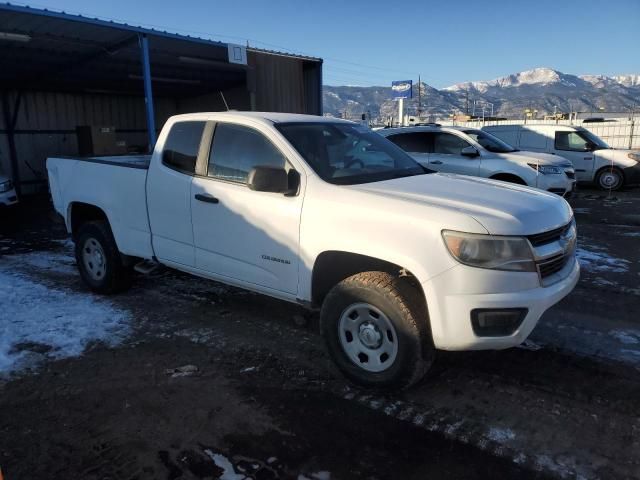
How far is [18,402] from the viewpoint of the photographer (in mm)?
3275

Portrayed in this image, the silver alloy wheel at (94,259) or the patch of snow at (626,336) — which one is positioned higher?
the silver alloy wheel at (94,259)

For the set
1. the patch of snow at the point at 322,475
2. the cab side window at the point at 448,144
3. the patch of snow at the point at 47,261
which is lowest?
the patch of snow at the point at 322,475

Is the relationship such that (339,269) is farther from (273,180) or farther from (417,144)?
(417,144)

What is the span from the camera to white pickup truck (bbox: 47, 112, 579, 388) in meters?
2.91

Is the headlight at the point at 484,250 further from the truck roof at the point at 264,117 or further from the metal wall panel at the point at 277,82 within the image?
the metal wall panel at the point at 277,82

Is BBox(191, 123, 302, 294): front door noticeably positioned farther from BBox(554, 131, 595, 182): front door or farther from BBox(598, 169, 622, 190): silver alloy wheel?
BBox(598, 169, 622, 190): silver alloy wheel

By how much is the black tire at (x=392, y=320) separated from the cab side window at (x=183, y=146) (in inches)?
73.1

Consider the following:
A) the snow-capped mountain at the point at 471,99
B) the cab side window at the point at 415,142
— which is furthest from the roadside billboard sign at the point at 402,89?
the snow-capped mountain at the point at 471,99

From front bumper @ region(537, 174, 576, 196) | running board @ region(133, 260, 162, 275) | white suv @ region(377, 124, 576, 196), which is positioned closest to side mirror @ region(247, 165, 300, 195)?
running board @ region(133, 260, 162, 275)

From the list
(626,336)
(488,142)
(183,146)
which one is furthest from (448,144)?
(183,146)

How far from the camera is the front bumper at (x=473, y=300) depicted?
112 inches

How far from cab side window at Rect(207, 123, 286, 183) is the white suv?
6305mm

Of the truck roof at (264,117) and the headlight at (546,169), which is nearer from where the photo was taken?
the truck roof at (264,117)

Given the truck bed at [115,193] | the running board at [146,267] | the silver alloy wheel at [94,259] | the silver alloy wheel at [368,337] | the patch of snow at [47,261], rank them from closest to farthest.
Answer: the silver alloy wheel at [368,337], the truck bed at [115,193], the running board at [146,267], the silver alloy wheel at [94,259], the patch of snow at [47,261]
